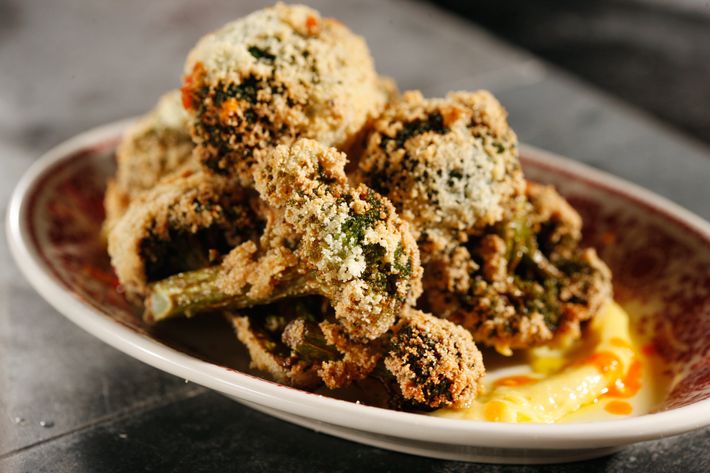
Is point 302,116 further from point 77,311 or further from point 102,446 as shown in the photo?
point 102,446

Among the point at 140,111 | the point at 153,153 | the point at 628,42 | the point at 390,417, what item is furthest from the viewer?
the point at 628,42

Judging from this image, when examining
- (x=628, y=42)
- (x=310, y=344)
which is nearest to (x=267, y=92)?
(x=310, y=344)

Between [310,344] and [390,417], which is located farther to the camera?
[310,344]

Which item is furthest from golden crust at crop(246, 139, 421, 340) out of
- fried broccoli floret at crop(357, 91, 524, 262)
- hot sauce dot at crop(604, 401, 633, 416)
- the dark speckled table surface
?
hot sauce dot at crop(604, 401, 633, 416)

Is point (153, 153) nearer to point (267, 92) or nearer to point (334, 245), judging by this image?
point (267, 92)

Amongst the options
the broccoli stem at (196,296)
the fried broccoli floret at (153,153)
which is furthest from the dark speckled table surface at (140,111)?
the fried broccoli floret at (153,153)

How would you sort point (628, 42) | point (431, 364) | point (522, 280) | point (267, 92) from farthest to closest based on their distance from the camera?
1. point (628, 42)
2. point (522, 280)
3. point (267, 92)
4. point (431, 364)

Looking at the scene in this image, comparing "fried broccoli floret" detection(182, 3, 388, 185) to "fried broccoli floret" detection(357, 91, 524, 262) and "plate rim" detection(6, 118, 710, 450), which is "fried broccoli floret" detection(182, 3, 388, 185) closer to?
"fried broccoli floret" detection(357, 91, 524, 262)

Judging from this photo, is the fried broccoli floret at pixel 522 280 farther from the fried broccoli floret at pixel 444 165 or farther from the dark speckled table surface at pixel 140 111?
the dark speckled table surface at pixel 140 111
